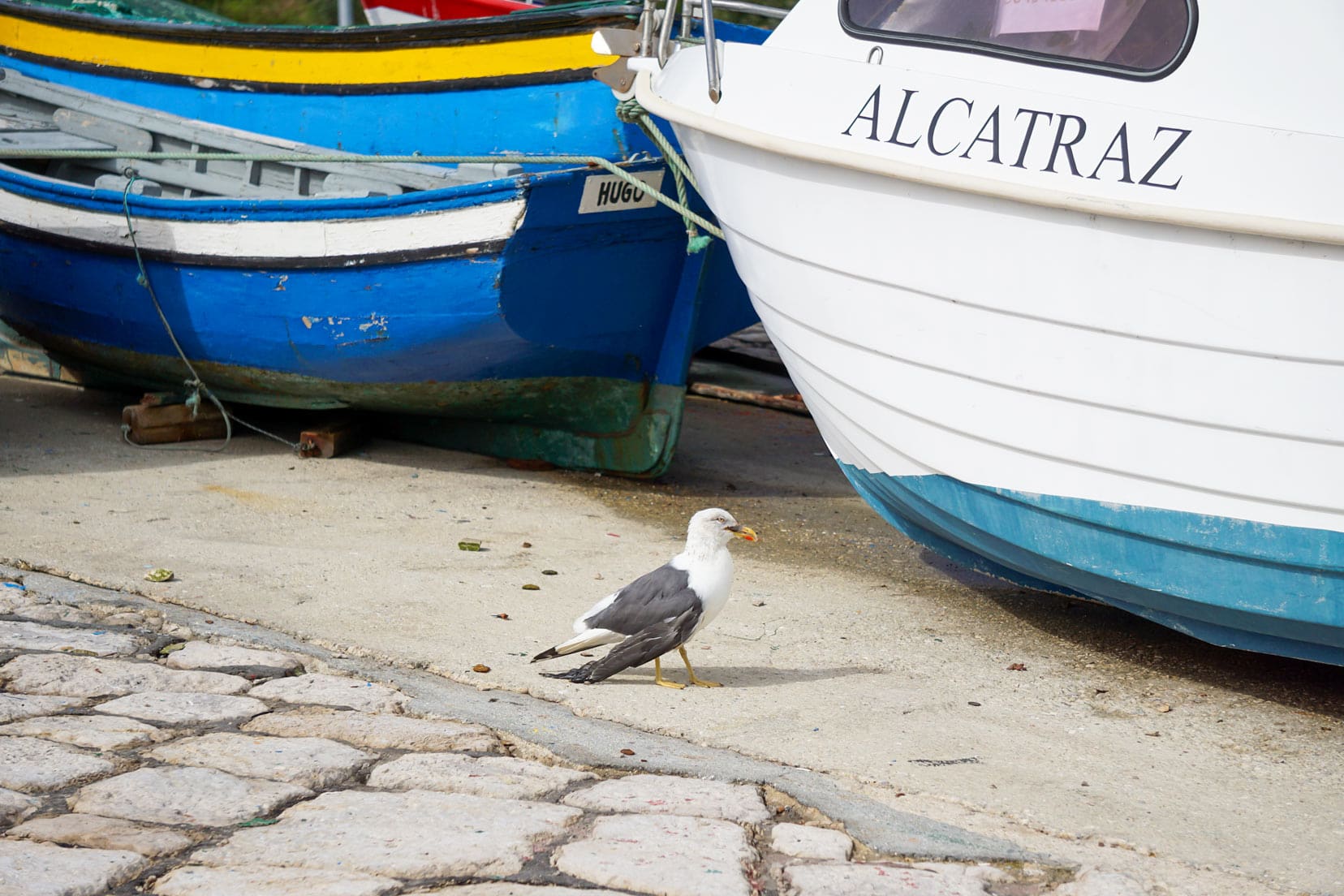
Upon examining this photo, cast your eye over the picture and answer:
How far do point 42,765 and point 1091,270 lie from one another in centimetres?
295

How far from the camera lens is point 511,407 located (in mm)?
6781

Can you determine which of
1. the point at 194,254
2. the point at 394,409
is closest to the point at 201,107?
the point at 194,254

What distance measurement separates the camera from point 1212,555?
3.88m

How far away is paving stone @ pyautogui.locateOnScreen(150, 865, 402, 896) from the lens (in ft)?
8.84

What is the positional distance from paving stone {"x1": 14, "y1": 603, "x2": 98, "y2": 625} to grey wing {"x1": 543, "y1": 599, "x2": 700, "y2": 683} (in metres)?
1.62

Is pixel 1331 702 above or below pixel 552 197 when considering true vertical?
below

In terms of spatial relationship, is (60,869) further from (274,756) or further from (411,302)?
(411,302)

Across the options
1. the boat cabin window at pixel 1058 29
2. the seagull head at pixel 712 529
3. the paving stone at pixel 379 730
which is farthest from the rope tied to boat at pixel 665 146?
the paving stone at pixel 379 730

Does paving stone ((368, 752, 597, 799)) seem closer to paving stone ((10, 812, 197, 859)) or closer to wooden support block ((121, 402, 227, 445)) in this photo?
paving stone ((10, 812, 197, 859))

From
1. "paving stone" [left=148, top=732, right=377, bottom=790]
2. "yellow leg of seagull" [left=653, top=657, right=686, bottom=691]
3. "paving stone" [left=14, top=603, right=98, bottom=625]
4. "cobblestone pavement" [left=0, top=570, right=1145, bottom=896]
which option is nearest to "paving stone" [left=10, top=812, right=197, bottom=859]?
"cobblestone pavement" [left=0, top=570, right=1145, bottom=896]

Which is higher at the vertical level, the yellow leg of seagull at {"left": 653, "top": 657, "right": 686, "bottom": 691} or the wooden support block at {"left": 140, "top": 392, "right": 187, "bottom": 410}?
the wooden support block at {"left": 140, "top": 392, "right": 187, "bottom": 410}

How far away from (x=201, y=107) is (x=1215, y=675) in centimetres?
681

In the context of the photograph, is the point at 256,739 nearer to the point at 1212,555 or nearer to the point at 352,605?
the point at 352,605

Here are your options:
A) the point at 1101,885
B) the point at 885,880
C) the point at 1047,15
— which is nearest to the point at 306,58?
the point at 1047,15
